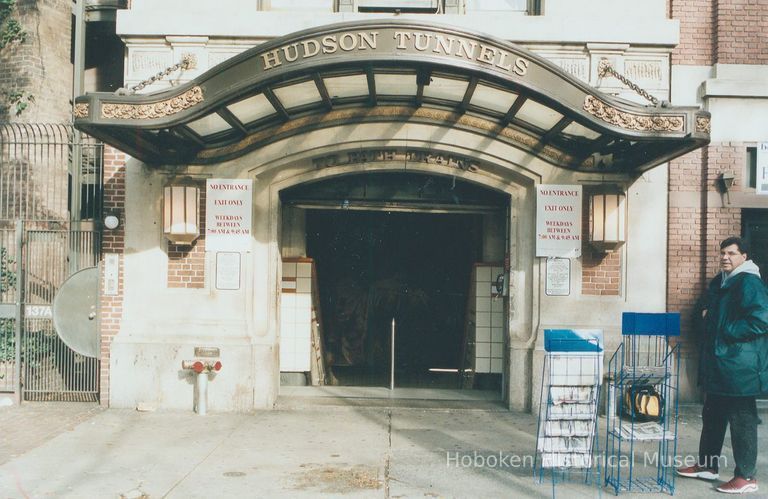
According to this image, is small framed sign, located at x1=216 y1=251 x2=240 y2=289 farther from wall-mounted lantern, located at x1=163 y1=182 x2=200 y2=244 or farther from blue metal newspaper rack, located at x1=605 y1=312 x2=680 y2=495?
blue metal newspaper rack, located at x1=605 y1=312 x2=680 y2=495

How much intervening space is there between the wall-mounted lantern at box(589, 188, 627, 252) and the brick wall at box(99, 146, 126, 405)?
6239 millimetres

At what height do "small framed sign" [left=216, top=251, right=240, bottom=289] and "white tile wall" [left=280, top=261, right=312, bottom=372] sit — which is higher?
"small framed sign" [left=216, top=251, right=240, bottom=289]

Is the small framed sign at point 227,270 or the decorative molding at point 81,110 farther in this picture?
the small framed sign at point 227,270

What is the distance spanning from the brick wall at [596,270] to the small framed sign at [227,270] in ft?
15.1

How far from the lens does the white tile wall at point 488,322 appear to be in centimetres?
1059

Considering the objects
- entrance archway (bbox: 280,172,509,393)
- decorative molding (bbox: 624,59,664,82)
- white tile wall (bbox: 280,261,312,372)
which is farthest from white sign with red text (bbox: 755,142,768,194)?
white tile wall (bbox: 280,261,312,372)

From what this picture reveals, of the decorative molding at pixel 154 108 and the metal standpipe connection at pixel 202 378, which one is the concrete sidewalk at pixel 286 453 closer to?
the metal standpipe connection at pixel 202 378

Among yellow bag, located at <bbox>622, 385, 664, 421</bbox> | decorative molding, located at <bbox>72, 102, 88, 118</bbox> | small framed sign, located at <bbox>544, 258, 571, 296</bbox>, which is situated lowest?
yellow bag, located at <bbox>622, 385, 664, 421</bbox>

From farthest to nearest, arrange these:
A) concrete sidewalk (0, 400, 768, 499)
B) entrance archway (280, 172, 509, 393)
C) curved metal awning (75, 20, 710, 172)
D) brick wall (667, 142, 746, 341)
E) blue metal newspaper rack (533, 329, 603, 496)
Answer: entrance archway (280, 172, 509, 393)
brick wall (667, 142, 746, 341)
curved metal awning (75, 20, 710, 172)
concrete sidewalk (0, 400, 768, 499)
blue metal newspaper rack (533, 329, 603, 496)

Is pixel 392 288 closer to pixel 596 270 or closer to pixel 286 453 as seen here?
pixel 596 270

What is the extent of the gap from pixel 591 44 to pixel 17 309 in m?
8.39

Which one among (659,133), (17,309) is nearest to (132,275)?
(17,309)

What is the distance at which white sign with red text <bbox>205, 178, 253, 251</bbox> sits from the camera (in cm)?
934

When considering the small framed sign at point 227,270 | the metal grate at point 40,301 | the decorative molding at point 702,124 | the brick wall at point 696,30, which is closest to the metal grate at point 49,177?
the metal grate at point 40,301
